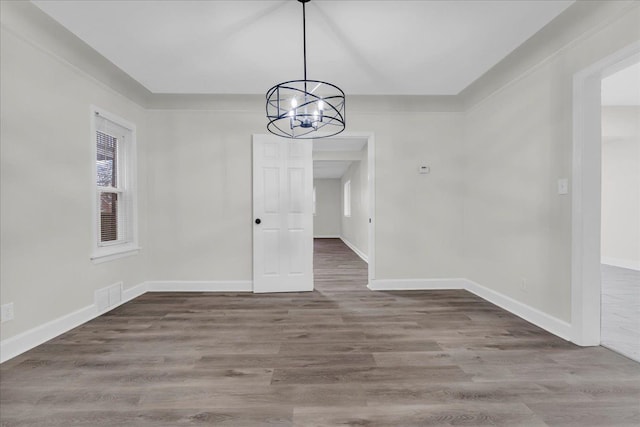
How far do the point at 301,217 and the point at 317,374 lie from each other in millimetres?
2462

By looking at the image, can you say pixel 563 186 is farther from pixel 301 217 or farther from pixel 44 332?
pixel 44 332

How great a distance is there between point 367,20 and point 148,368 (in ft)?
9.85

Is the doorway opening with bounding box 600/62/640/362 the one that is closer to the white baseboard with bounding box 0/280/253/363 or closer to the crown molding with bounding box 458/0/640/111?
the crown molding with bounding box 458/0/640/111

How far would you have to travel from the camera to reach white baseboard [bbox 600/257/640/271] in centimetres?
559

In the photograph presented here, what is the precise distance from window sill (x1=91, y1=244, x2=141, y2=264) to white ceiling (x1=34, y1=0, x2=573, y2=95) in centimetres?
192

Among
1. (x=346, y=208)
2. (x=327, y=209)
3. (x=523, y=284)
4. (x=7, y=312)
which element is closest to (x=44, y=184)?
(x=7, y=312)

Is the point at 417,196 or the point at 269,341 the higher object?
the point at 417,196

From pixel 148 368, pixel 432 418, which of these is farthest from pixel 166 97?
pixel 432 418

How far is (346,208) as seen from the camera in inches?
433

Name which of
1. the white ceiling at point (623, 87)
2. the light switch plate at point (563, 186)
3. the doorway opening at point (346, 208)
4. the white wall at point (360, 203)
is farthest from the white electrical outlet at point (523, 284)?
the white wall at point (360, 203)

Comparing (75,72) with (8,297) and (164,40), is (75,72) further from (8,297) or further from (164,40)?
(8,297)

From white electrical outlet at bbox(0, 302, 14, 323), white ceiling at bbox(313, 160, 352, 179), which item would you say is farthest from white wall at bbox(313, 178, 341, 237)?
white electrical outlet at bbox(0, 302, 14, 323)

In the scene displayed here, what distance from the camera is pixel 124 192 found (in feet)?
12.8

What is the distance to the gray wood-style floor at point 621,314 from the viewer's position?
250cm
